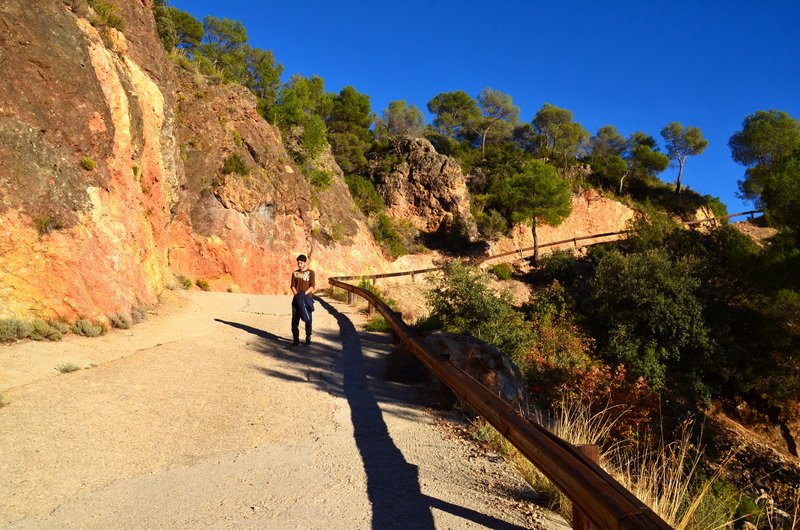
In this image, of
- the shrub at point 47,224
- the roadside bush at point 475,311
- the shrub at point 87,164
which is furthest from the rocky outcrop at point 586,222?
the shrub at point 47,224

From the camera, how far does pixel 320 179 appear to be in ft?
99.3

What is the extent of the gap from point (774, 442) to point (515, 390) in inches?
649

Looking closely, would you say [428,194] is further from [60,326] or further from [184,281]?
[60,326]

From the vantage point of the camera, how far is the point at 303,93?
118 ft

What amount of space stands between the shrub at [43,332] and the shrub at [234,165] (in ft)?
50.8

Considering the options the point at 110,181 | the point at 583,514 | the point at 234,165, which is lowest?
the point at 583,514

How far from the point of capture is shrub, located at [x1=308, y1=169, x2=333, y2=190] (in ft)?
98.8

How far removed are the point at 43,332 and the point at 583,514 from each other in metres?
8.01

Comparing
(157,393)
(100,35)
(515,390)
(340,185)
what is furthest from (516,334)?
(340,185)

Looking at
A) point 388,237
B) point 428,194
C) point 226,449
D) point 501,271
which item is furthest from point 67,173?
point 428,194

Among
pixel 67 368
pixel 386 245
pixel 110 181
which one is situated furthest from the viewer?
pixel 386 245

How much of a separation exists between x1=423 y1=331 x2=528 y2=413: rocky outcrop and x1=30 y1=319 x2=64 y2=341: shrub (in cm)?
593

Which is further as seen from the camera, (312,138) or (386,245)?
(386,245)

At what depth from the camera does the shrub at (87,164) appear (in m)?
9.51
